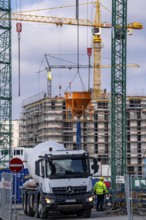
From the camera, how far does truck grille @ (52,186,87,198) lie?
27577mm

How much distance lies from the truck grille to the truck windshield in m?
0.58

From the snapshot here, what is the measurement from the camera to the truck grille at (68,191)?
27.6 metres

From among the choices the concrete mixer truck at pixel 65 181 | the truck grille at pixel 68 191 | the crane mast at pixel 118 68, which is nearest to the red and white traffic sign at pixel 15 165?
the concrete mixer truck at pixel 65 181

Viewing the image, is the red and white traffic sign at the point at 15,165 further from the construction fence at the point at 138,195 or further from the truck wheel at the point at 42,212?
the construction fence at the point at 138,195

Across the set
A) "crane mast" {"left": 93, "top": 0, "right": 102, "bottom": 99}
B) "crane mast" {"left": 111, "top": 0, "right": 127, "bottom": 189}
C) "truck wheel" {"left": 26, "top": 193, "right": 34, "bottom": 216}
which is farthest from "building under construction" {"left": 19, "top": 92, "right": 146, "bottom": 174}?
"truck wheel" {"left": 26, "top": 193, "right": 34, "bottom": 216}

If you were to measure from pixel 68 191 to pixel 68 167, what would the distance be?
3.38 feet

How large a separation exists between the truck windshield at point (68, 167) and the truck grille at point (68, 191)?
577 millimetres

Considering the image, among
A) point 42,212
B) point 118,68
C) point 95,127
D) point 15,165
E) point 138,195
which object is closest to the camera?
point 15,165

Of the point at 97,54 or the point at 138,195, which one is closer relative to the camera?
the point at 138,195

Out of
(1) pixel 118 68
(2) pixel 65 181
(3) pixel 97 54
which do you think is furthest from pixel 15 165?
(3) pixel 97 54

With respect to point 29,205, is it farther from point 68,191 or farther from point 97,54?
point 97,54

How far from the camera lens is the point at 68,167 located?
27609mm

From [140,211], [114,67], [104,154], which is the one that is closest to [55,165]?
[140,211]

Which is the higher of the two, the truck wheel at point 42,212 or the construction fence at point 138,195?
the construction fence at point 138,195
